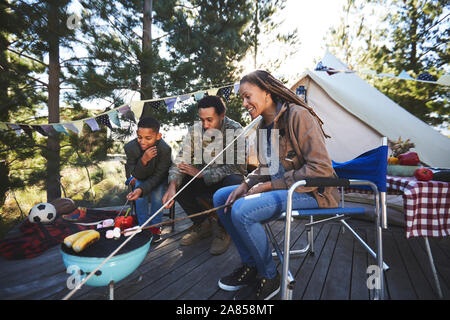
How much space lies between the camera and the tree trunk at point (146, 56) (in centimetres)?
394

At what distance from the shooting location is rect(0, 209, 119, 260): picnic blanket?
5.92 ft

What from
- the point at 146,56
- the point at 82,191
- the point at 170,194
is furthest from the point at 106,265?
the point at 82,191

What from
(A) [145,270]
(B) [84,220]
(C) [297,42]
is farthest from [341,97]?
(C) [297,42]

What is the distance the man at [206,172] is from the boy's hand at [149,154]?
216 millimetres

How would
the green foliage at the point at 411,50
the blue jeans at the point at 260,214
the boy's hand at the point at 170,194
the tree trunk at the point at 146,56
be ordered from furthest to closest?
the green foliage at the point at 411,50, the tree trunk at the point at 146,56, the boy's hand at the point at 170,194, the blue jeans at the point at 260,214

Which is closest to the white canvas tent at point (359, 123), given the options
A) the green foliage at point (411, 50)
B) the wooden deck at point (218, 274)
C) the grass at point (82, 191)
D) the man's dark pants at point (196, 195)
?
the wooden deck at point (218, 274)

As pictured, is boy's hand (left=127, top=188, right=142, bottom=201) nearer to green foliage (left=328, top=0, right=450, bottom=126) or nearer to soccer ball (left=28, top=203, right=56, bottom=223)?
soccer ball (left=28, top=203, right=56, bottom=223)

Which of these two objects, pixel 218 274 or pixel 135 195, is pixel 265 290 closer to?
pixel 218 274

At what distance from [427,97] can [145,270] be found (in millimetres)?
9052

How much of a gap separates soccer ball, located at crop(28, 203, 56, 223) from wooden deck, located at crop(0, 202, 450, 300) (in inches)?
29.9

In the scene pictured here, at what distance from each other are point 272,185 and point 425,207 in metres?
0.96

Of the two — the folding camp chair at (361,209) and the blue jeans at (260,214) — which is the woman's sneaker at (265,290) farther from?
the folding camp chair at (361,209)

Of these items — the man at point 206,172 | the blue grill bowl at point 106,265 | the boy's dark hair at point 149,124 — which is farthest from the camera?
the boy's dark hair at point 149,124

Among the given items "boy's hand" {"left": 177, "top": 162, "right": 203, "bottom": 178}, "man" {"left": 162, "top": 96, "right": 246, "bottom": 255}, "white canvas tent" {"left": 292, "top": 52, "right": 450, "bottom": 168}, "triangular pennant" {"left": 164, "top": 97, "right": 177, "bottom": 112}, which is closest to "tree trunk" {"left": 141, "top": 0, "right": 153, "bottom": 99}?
"triangular pennant" {"left": 164, "top": 97, "right": 177, "bottom": 112}
